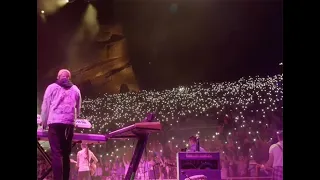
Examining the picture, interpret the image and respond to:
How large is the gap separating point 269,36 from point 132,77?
10.6 feet

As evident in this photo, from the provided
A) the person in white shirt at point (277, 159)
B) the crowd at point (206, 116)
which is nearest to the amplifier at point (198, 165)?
the person in white shirt at point (277, 159)

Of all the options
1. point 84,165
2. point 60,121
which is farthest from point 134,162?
point 84,165

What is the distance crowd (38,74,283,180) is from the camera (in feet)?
30.6

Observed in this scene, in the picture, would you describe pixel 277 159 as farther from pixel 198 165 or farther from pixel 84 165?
pixel 84 165

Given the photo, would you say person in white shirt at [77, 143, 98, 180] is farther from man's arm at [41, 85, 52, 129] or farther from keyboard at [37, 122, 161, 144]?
man's arm at [41, 85, 52, 129]

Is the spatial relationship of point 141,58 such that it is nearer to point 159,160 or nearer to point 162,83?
point 162,83

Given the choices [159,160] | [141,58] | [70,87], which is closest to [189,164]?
[70,87]

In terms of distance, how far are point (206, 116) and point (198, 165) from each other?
4.73 metres

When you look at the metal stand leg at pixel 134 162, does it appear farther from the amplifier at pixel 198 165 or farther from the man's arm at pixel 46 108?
the man's arm at pixel 46 108

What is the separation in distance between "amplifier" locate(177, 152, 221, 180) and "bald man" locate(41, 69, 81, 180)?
141 centimetres

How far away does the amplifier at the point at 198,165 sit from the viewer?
5.12 metres

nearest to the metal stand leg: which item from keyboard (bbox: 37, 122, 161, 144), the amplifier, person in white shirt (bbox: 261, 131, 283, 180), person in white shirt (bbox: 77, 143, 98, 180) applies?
keyboard (bbox: 37, 122, 161, 144)

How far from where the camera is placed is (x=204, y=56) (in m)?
9.68
